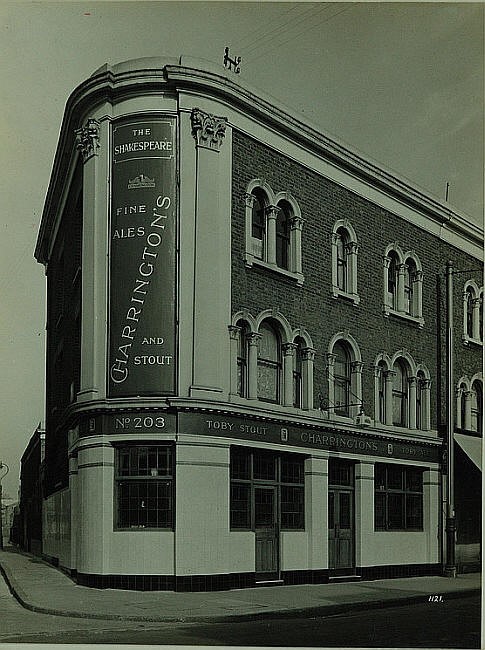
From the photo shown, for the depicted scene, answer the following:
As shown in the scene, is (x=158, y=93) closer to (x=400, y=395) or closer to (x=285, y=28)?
(x=285, y=28)

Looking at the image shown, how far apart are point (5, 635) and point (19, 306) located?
6.72 ft

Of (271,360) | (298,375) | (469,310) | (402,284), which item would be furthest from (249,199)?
(469,310)

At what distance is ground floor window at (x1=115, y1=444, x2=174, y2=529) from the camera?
6.41 meters

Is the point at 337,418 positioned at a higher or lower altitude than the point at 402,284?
lower

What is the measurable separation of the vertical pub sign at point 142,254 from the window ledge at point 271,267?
51cm

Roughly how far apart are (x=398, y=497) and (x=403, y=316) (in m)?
1.27

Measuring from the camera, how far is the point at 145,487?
21.1 ft

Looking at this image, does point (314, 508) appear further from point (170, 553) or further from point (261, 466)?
point (170, 553)

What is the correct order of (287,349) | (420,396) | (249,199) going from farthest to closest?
(420,396) → (287,349) → (249,199)

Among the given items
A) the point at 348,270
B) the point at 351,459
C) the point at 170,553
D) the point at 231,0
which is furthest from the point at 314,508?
the point at 231,0

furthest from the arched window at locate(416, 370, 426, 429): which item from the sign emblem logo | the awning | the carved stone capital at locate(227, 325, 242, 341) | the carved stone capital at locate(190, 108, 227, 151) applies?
the sign emblem logo

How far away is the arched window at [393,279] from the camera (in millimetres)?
7250

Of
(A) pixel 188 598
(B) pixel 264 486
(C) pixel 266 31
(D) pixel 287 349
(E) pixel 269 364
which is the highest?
(C) pixel 266 31

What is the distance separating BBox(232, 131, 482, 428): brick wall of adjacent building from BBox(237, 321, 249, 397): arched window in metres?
0.14
